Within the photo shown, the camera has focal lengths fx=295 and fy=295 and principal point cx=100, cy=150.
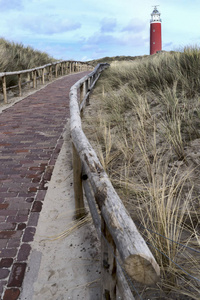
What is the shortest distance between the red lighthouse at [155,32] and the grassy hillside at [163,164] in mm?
34365

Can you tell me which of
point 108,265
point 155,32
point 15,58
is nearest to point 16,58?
point 15,58

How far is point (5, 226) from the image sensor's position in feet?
11.5

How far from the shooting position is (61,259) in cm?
302

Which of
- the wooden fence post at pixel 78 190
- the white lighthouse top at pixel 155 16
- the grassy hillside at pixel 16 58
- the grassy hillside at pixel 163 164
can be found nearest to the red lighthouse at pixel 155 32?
the white lighthouse top at pixel 155 16

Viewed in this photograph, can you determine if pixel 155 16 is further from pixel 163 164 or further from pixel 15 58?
pixel 163 164

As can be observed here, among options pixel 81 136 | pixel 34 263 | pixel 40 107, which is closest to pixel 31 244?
pixel 34 263

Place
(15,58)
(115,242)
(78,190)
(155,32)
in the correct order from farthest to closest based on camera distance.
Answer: (155,32) → (15,58) → (78,190) → (115,242)

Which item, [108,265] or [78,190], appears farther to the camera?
[78,190]

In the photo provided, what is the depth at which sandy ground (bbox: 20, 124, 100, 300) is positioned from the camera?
2.63 m

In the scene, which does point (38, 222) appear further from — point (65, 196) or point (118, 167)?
point (118, 167)

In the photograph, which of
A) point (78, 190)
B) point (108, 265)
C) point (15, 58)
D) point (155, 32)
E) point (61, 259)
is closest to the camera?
point (108, 265)

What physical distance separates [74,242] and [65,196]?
1.01 m

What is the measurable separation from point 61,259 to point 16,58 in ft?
44.8

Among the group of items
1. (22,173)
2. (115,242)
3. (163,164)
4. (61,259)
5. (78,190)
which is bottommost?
(61,259)
